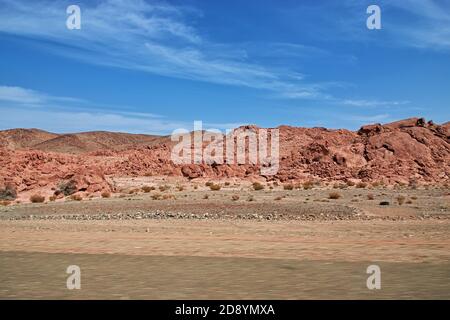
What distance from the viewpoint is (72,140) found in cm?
12025

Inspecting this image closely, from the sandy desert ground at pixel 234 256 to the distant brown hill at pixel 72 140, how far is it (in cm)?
9317

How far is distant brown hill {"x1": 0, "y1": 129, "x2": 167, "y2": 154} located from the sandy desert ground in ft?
306

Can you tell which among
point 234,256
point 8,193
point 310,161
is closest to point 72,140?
point 310,161

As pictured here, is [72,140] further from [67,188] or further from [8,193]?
[67,188]

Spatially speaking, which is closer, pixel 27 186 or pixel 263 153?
pixel 27 186

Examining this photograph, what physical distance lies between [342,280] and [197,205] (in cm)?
1974

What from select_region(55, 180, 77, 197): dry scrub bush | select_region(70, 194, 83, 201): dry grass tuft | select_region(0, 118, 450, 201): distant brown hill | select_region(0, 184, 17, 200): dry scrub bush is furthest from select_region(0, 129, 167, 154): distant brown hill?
select_region(70, 194, 83, 201): dry grass tuft

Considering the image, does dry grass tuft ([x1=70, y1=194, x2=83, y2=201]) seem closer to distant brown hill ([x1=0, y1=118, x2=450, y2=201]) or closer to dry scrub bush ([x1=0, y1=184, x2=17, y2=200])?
distant brown hill ([x1=0, y1=118, x2=450, y2=201])

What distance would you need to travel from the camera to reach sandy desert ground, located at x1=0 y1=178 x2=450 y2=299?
7.85 meters

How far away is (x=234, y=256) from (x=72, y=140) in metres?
115

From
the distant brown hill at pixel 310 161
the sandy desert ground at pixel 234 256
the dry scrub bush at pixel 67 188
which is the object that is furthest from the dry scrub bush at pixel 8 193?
the sandy desert ground at pixel 234 256

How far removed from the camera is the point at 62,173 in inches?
1858
